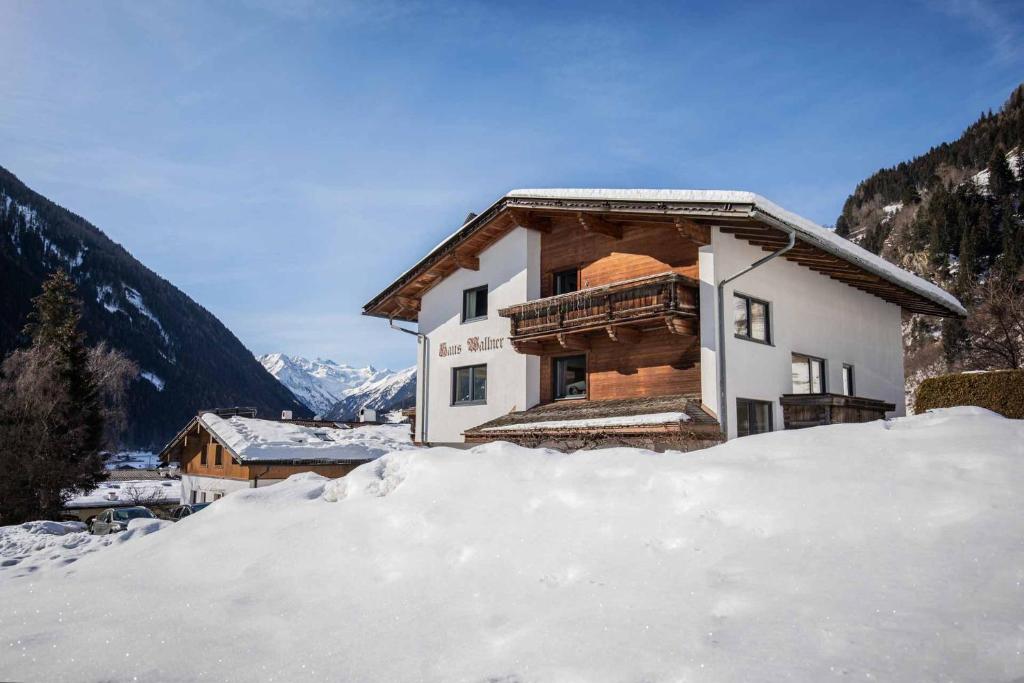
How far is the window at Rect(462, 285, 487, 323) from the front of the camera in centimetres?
2394

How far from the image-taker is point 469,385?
78.5 feet

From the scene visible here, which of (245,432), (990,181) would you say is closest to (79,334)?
(245,432)

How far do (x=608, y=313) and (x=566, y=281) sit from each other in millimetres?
3717

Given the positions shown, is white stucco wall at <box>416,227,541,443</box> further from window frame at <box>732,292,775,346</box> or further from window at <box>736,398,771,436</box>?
window frame at <box>732,292,775,346</box>

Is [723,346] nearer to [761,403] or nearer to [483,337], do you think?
[761,403]

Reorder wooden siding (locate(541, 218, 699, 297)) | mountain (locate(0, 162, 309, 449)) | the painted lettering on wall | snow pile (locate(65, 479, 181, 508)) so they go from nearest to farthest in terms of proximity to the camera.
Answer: wooden siding (locate(541, 218, 699, 297)) < the painted lettering on wall < snow pile (locate(65, 479, 181, 508)) < mountain (locate(0, 162, 309, 449))

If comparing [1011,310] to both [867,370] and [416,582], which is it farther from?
[416,582]

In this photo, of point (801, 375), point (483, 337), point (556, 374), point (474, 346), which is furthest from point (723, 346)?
point (474, 346)

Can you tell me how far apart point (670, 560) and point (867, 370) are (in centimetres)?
2076

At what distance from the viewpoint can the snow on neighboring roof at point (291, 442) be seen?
36.6 meters

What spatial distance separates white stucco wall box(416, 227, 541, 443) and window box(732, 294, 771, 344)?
6.41 meters

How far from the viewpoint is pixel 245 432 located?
1535 inches

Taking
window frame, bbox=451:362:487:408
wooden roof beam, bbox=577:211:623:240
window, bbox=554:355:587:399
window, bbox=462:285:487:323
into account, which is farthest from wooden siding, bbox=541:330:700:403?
window, bbox=462:285:487:323

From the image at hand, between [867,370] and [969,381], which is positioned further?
[867,370]
